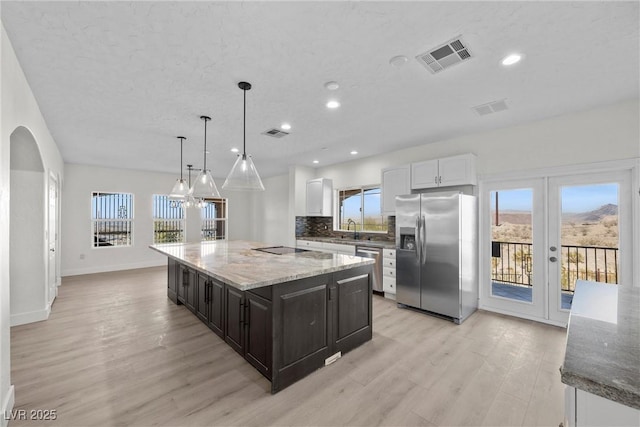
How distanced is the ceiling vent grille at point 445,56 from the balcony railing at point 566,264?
2.81 metres

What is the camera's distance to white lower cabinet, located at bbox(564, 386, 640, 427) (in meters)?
0.74

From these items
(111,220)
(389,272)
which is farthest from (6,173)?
(111,220)

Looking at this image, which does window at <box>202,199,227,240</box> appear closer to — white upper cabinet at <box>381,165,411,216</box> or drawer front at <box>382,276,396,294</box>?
white upper cabinet at <box>381,165,411,216</box>

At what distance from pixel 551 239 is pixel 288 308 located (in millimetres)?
3488

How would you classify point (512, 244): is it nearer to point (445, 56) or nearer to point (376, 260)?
point (376, 260)

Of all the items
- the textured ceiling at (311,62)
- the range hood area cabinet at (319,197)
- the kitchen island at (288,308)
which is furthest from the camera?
the range hood area cabinet at (319,197)

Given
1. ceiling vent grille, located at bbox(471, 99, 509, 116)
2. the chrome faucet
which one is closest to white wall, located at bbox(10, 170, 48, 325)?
the chrome faucet

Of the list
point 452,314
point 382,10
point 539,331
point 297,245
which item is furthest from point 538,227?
point 297,245

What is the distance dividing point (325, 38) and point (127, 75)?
182cm

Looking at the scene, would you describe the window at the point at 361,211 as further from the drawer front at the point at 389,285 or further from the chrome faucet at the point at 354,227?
the drawer front at the point at 389,285

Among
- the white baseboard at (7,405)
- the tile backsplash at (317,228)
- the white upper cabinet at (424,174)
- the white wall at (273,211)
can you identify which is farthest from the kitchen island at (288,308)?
the white wall at (273,211)

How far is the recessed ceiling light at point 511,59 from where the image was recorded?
211 centimetres

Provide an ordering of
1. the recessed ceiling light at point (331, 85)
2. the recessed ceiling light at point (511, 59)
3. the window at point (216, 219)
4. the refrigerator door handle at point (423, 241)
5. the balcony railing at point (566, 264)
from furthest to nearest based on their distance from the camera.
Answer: the window at point (216, 219) → the refrigerator door handle at point (423, 241) → the balcony railing at point (566, 264) → the recessed ceiling light at point (331, 85) → the recessed ceiling light at point (511, 59)

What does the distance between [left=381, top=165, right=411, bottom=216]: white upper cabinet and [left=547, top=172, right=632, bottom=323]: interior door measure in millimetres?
1876
